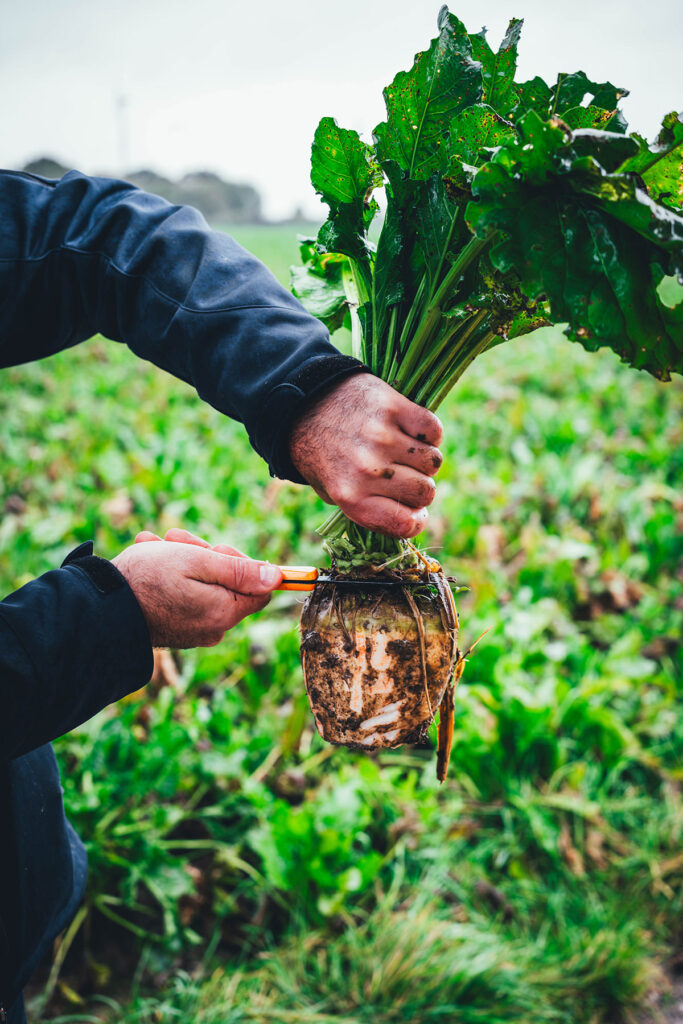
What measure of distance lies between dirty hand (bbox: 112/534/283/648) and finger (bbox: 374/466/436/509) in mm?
336

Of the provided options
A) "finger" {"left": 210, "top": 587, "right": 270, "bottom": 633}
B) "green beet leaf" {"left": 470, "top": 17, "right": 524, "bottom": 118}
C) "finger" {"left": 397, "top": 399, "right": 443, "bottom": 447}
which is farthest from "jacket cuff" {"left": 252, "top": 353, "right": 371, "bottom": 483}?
"green beet leaf" {"left": 470, "top": 17, "right": 524, "bottom": 118}

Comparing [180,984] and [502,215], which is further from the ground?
[502,215]

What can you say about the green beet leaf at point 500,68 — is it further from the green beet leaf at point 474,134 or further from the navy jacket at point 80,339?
the navy jacket at point 80,339

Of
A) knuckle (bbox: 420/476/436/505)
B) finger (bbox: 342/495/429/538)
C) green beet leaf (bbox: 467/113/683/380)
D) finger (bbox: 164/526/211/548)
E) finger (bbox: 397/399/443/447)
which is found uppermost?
green beet leaf (bbox: 467/113/683/380)

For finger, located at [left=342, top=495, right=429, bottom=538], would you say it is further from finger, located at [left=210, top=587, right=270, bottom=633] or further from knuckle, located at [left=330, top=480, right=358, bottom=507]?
finger, located at [left=210, top=587, right=270, bottom=633]

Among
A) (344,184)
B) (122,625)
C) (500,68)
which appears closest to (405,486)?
(122,625)

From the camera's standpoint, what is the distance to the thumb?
1.55m

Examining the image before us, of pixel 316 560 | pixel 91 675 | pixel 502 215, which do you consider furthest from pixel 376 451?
pixel 316 560

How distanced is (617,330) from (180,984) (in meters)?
2.42

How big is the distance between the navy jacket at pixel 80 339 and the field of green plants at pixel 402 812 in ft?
2.01

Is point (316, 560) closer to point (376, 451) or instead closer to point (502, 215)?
point (376, 451)

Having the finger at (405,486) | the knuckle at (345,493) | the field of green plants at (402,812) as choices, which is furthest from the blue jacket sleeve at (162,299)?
the field of green plants at (402,812)

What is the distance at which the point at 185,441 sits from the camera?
5.86 meters

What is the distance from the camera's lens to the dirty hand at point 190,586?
4.92ft
